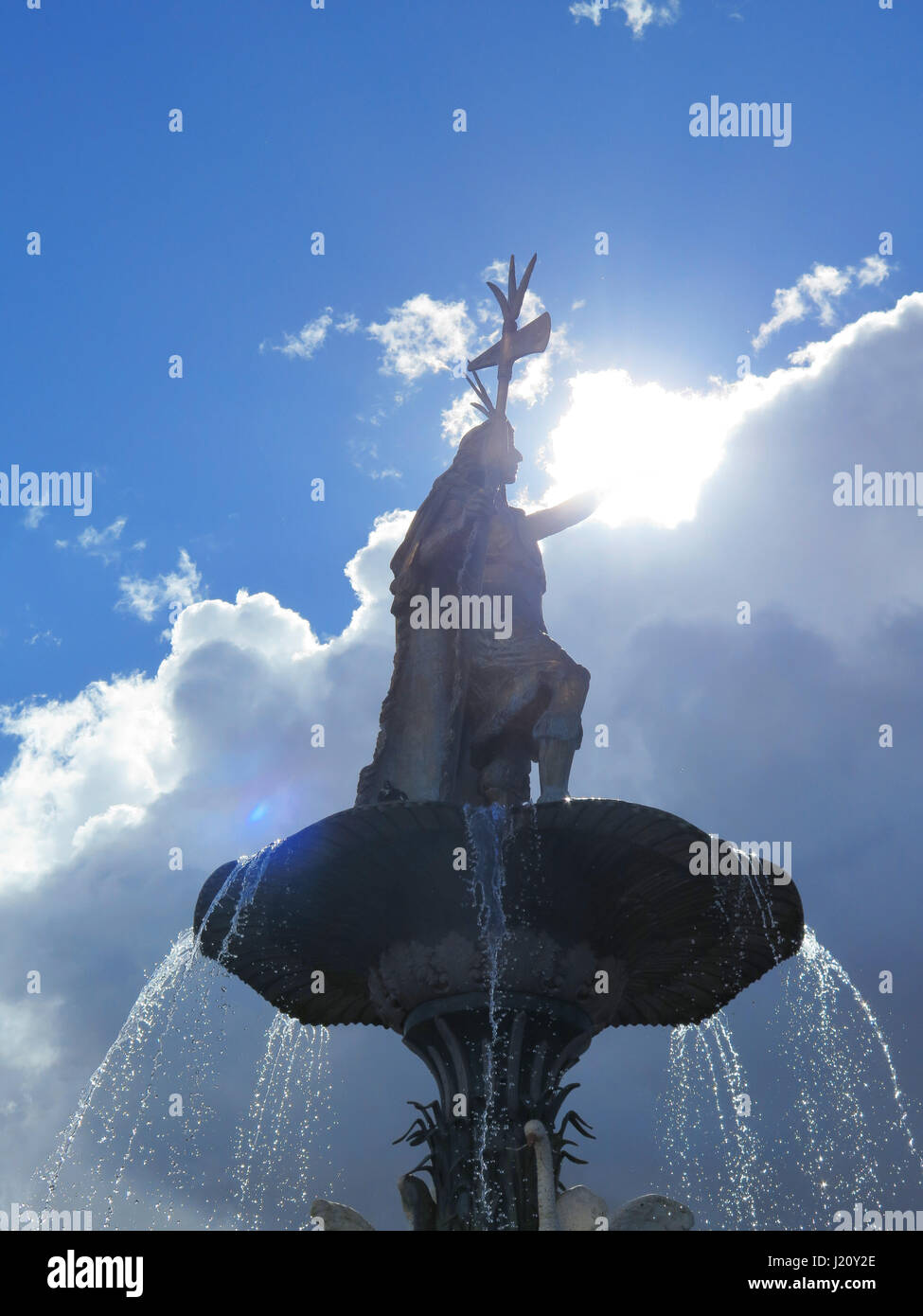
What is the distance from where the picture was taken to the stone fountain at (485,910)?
8711mm

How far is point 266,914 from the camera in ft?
31.7

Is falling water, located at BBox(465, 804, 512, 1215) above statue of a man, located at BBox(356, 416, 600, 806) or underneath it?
underneath

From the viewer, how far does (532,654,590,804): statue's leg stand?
9.84 metres

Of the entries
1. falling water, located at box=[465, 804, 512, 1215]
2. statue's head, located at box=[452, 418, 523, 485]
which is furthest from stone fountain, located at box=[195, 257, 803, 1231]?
statue's head, located at box=[452, 418, 523, 485]

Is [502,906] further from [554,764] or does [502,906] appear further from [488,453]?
[488,453]

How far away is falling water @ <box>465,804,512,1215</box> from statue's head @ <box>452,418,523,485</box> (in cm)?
447

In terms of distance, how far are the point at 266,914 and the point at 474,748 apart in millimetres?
2536

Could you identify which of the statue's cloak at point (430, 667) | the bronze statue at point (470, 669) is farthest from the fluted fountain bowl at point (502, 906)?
the statue's cloak at point (430, 667)

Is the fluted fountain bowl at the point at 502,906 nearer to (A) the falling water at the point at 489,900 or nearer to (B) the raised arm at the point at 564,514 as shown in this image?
(A) the falling water at the point at 489,900

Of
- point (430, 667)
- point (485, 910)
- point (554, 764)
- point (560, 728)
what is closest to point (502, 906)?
point (485, 910)

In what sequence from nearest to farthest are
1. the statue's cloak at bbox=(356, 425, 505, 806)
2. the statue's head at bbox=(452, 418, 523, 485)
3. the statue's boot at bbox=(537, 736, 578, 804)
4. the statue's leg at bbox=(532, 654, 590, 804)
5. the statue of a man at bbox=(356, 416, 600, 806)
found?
the statue's boot at bbox=(537, 736, 578, 804)
the statue's leg at bbox=(532, 654, 590, 804)
the statue of a man at bbox=(356, 416, 600, 806)
the statue's cloak at bbox=(356, 425, 505, 806)
the statue's head at bbox=(452, 418, 523, 485)

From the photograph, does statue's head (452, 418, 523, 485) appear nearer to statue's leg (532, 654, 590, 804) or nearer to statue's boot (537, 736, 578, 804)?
statue's leg (532, 654, 590, 804)

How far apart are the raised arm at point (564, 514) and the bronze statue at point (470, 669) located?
1.84 ft
